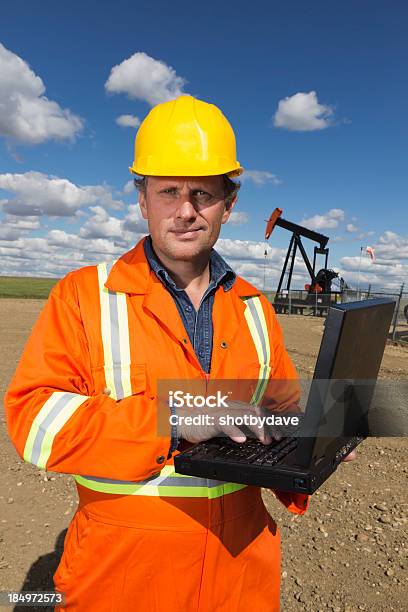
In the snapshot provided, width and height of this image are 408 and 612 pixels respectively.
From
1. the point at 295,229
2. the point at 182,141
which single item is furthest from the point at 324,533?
the point at 295,229

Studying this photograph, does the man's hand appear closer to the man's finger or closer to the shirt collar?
the man's finger

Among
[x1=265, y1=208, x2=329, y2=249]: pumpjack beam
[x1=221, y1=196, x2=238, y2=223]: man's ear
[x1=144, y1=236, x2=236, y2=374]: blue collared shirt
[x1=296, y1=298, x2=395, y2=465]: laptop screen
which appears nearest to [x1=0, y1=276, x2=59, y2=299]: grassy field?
[x1=265, y1=208, x2=329, y2=249]: pumpjack beam

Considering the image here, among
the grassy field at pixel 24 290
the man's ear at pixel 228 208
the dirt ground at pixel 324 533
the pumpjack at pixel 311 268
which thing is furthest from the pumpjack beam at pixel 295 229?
the man's ear at pixel 228 208

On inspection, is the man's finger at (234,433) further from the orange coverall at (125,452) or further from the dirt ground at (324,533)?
the dirt ground at (324,533)

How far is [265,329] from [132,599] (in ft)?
3.65

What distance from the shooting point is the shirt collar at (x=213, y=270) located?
1922mm

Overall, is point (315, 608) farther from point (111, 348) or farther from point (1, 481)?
point (1, 481)

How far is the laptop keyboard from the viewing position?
1.38 m

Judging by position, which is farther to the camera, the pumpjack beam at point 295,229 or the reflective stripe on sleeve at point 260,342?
the pumpjack beam at point 295,229

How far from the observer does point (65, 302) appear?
169 cm

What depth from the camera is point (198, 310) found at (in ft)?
6.58

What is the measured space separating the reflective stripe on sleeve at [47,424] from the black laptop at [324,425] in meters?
0.36

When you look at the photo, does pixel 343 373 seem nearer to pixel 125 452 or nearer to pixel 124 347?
pixel 125 452

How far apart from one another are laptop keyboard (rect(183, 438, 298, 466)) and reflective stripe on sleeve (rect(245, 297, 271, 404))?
0.48 m
